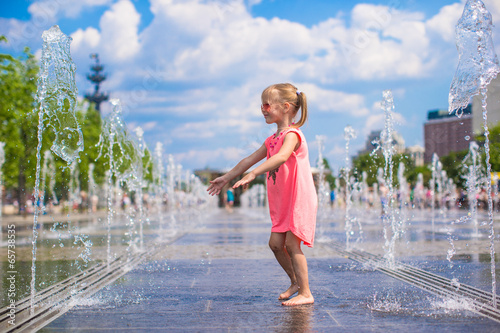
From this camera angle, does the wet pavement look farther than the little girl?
No

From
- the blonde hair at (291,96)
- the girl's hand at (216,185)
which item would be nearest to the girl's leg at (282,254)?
the girl's hand at (216,185)

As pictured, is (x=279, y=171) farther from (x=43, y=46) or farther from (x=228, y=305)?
(x=43, y=46)

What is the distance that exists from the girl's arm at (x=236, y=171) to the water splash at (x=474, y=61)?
2160 millimetres

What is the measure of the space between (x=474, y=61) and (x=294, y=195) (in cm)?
242

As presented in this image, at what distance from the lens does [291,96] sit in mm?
4828

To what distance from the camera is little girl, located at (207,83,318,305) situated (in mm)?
4570

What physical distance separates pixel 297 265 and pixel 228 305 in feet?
2.13

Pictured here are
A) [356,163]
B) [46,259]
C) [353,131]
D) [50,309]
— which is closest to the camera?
[50,309]

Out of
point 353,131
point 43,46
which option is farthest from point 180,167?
point 43,46

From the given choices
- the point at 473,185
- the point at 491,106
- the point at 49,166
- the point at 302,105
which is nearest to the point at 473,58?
the point at 302,105

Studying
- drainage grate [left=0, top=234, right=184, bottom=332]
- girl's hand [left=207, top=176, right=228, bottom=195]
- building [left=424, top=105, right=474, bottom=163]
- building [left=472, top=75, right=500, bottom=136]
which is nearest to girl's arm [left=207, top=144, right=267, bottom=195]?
girl's hand [left=207, top=176, right=228, bottom=195]

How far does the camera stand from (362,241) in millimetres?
11820

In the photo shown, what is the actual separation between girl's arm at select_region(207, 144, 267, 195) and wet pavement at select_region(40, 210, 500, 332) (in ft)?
3.04

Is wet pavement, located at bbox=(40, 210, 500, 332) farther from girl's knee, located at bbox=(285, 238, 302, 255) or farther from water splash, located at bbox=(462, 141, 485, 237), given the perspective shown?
water splash, located at bbox=(462, 141, 485, 237)
